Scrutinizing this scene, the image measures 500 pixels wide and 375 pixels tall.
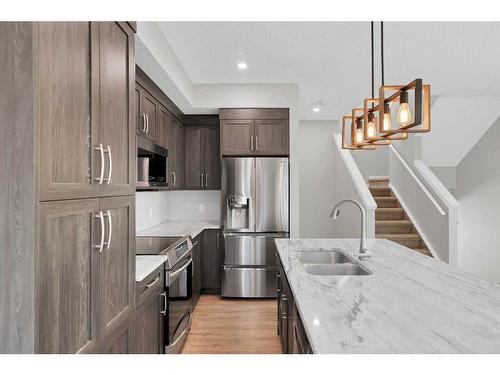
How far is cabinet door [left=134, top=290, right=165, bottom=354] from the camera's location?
1.73m

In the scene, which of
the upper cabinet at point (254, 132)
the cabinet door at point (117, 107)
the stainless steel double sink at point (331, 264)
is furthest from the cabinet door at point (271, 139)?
the cabinet door at point (117, 107)

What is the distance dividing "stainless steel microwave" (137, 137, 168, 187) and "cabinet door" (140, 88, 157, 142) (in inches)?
3.6

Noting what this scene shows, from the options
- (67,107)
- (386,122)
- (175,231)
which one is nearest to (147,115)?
(175,231)

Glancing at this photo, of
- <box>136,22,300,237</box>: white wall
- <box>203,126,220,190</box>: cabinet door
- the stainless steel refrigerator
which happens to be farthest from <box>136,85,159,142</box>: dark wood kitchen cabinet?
<box>203,126,220,190</box>: cabinet door

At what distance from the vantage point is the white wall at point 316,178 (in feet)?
18.9

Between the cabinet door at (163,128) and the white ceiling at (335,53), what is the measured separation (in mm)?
534

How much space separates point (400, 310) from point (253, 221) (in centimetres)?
272

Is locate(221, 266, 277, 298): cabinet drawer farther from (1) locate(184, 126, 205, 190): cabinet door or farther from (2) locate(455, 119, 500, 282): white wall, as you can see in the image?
(2) locate(455, 119, 500, 282): white wall

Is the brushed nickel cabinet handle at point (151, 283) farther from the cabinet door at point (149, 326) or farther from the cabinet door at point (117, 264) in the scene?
the cabinet door at point (117, 264)

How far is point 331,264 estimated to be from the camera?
6.99 ft

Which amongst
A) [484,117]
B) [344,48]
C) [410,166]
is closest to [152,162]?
[344,48]
